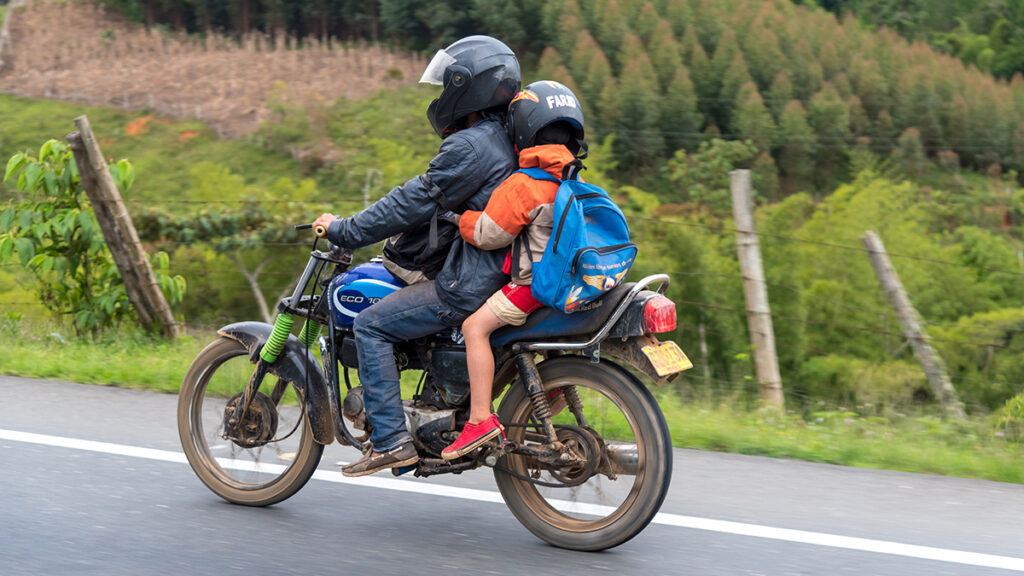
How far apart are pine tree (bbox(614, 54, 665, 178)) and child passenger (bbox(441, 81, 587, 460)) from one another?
230ft

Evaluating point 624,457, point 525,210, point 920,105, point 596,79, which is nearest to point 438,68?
point 525,210

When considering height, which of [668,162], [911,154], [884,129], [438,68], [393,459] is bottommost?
[668,162]

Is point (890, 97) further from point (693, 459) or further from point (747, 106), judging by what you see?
point (693, 459)

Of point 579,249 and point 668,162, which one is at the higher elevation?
point 579,249

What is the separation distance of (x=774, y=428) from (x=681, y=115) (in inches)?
2941

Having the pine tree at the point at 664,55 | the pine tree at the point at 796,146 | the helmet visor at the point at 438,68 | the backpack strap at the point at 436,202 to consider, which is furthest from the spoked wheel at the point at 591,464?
the pine tree at the point at 796,146

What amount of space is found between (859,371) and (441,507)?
31.1 meters

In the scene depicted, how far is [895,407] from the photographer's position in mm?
8148

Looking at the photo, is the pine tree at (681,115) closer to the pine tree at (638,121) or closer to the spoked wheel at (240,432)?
the pine tree at (638,121)

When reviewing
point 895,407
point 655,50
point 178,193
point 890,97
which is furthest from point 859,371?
point 890,97

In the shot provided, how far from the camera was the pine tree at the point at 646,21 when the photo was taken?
88750 millimetres

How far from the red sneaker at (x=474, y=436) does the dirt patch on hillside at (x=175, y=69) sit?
65.6 metres

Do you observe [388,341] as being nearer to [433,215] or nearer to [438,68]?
[433,215]

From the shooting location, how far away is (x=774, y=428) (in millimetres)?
6805
